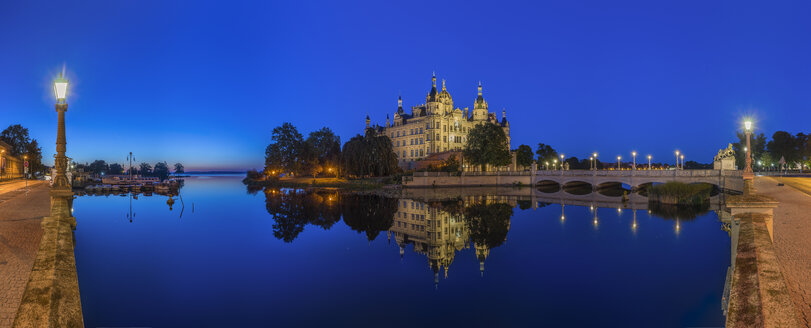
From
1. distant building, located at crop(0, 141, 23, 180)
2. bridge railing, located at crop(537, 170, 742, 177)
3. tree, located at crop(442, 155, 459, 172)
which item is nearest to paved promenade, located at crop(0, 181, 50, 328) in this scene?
distant building, located at crop(0, 141, 23, 180)

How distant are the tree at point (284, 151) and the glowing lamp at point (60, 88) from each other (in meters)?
71.1

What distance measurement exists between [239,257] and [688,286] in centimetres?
1914

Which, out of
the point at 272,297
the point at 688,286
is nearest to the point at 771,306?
the point at 688,286

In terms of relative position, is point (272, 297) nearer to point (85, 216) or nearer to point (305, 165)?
point (85, 216)

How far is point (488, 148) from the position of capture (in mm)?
76062

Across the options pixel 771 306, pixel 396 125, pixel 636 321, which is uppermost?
pixel 396 125

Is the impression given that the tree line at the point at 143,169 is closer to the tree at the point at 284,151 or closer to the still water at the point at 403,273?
the tree at the point at 284,151

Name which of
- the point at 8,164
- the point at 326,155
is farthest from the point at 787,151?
the point at 8,164

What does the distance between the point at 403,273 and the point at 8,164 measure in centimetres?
7097

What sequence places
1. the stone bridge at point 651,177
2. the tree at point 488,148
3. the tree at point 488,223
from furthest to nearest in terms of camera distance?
1. the tree at point 488,148
2. the stone bridge at point 651,177
3. the tree at point 488,223

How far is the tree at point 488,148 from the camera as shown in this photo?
76.3 metres

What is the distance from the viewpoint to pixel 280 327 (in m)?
10.6

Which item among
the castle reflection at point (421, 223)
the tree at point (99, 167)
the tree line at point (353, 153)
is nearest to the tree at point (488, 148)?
the tree line at point (353, 153)

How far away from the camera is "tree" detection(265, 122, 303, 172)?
84312 mm
